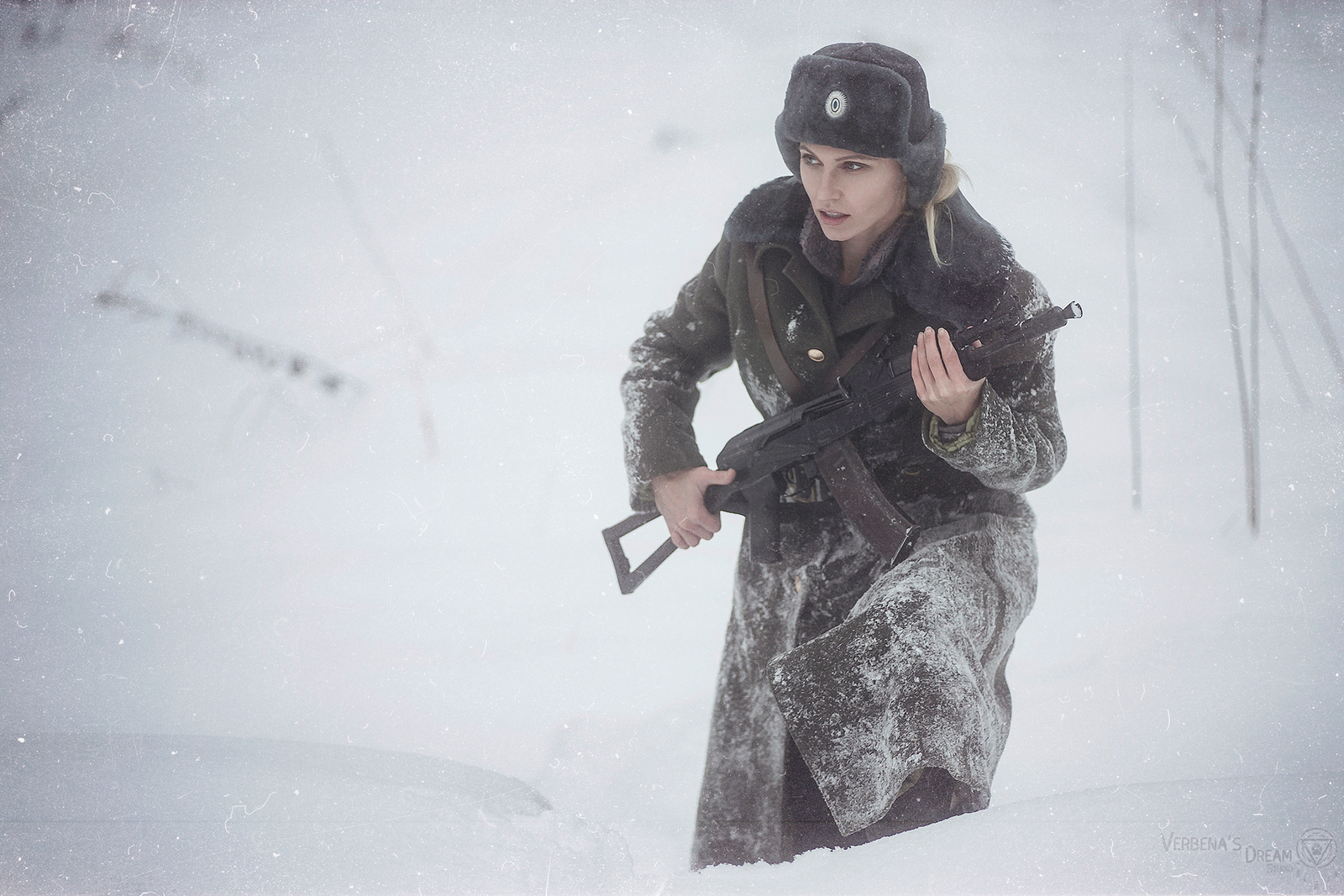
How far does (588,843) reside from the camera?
204 cm

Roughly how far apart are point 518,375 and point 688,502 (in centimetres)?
136

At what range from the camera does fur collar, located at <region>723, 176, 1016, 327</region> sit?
1.46 m

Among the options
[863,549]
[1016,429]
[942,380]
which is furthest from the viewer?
[863,549]

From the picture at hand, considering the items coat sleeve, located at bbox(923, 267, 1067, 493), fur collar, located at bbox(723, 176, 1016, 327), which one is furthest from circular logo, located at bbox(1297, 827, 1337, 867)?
fur collar, located at bbox(723, 176, 1016, 327)

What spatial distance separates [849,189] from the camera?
1485 millimetres

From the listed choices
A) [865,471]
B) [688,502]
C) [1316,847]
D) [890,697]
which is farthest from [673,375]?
[1316,847]

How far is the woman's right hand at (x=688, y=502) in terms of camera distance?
1729mm

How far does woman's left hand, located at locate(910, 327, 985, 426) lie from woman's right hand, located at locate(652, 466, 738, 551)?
0.43 m

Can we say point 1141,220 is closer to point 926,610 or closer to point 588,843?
point 926,610

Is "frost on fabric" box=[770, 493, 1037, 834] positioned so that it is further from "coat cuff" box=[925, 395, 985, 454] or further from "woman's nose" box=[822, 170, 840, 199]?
"woman's nose" box=[822, 170, 840, 199]

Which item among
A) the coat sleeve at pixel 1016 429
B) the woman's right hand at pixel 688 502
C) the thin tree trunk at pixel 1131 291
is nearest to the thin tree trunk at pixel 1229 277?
the thin tree trunk at pixel 1131 291

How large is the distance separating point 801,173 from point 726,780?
1109mm

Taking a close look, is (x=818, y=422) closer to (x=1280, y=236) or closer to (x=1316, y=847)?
(x=1316, y=847)

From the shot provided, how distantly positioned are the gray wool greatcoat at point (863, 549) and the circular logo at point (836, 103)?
0.22 meters
